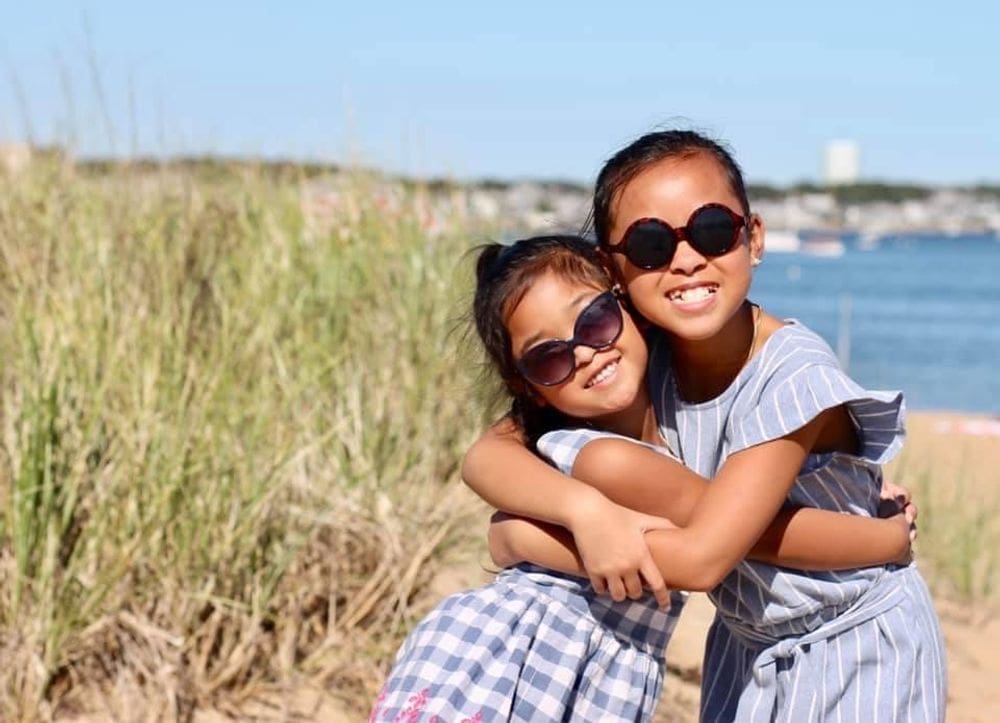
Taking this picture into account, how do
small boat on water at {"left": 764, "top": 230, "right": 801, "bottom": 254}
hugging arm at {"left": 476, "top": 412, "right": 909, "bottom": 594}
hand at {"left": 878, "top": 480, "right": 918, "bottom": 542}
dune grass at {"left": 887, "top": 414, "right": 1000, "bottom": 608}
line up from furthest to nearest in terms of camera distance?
small boat on water at {"left": 764, "top": 230, "right": 801, "bottom": 254} < dune grass at {"left": 887, "top": 414, "right": 1000, "bottom": 608} < hand at {"left": 878, "top": 480, "right": 918, "bottom": 542} < hugging arm at {"left": 476, "top": 412, "right": 909, "bottom": 594}

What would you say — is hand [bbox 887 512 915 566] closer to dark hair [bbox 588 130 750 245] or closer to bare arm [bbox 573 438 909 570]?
bare arm [bbox 573 438 909 570]

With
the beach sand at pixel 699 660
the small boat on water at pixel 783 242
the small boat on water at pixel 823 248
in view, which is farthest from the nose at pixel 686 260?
the small boat on water at pixel 823 248

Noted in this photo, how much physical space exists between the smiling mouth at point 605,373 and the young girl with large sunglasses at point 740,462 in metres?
0.09

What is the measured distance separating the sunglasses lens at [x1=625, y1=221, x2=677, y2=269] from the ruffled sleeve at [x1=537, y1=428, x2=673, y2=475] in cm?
26

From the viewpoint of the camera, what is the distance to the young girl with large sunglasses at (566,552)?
2.43 m

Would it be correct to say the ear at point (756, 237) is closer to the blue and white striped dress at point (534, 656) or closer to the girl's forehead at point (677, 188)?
the girl's forehead at point (677, 188)

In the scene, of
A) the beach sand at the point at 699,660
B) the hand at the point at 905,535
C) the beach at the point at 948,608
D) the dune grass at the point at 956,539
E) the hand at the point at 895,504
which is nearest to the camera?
the hand at the point at 905,535

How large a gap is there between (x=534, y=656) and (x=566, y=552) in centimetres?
16

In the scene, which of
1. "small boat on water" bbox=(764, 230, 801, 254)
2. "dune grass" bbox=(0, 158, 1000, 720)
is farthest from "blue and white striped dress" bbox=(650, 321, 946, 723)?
"small boat on water" bbox=(764, 230, 801, 254)

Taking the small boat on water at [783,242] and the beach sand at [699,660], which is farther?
the small boat on water at [783,242]

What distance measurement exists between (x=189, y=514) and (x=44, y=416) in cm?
40

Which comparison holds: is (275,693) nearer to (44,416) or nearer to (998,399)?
(44,416)

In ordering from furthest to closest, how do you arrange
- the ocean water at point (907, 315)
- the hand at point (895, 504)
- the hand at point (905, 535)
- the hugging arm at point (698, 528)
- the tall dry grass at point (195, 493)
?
the ocean water at point (907, 315) < the tall dry grass at point (195, 493) < the hand at point (895, 504) < the hand at point (905, 535) < the hugging arm at point (698, 528)

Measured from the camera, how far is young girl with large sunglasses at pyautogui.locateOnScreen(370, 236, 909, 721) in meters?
2.43
